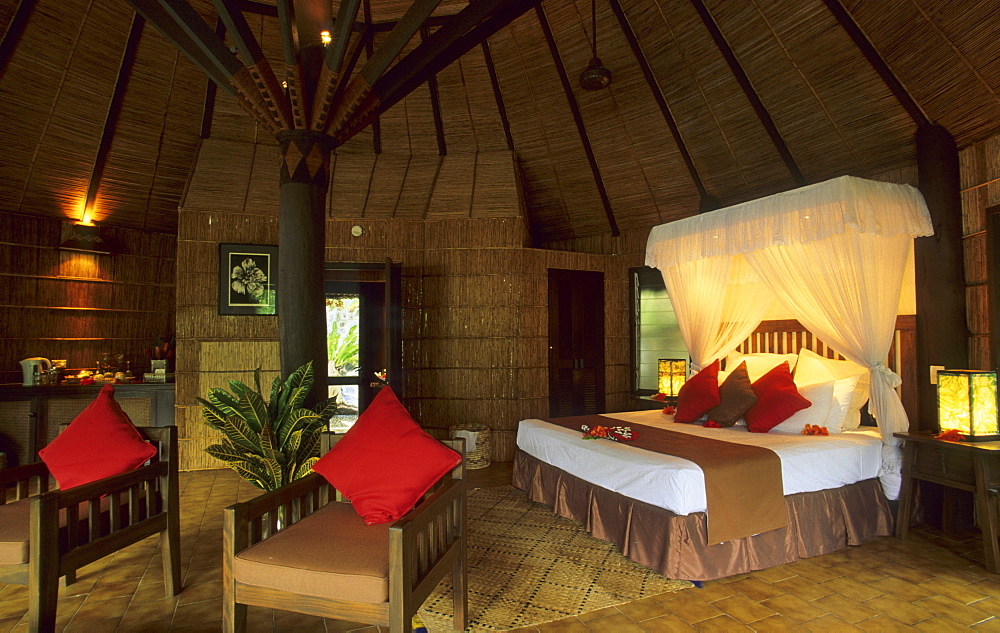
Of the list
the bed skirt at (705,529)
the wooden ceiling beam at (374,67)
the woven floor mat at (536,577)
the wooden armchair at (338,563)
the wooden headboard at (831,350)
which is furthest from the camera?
the wooden headboard at (831,350)

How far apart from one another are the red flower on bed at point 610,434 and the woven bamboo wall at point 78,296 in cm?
498

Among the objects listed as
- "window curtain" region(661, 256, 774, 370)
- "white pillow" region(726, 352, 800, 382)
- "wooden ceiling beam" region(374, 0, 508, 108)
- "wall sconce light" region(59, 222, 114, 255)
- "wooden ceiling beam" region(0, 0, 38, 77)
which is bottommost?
"white pillow" region(726, 352, 800, 382)

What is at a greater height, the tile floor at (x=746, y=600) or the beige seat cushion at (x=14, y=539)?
the beige seat cushion at (x=14, y=539)

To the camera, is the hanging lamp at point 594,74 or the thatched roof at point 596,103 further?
the hanging lamp at point 594,74

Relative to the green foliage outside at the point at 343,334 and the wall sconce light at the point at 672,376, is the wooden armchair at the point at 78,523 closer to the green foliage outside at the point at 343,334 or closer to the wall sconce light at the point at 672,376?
the green foliage outside at the point at 343,334

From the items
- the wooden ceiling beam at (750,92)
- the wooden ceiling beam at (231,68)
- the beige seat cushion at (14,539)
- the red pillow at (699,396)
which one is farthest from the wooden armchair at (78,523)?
the wooden ceiling beam at (750,92)

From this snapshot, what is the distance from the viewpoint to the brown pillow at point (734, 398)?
4090 millimetres

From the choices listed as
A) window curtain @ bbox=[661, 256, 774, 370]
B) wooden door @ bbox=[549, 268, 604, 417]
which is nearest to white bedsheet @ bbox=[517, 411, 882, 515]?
window curtain @ bbox=[661, 256, 774, 370]

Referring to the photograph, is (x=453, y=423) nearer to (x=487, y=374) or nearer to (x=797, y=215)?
(x=487, y=374)

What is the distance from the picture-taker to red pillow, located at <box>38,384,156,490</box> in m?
2.55

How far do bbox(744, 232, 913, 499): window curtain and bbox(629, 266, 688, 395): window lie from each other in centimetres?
226

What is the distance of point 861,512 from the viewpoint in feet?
10.8

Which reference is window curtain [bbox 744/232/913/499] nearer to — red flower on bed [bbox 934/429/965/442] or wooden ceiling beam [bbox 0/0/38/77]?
red flower on bed [bbox 934/429/965/442]

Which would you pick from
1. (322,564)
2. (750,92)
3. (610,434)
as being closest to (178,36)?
(322,564)
